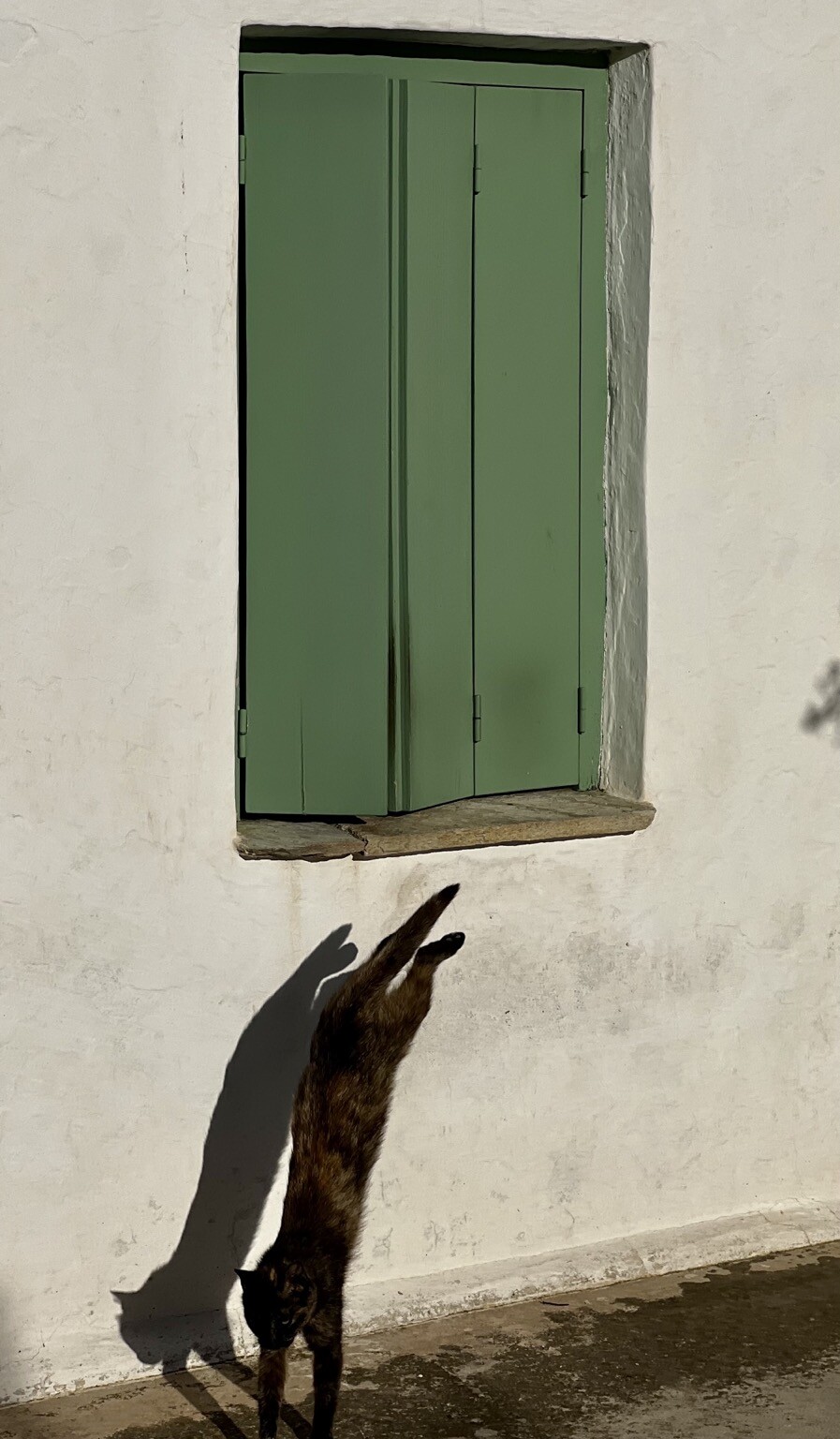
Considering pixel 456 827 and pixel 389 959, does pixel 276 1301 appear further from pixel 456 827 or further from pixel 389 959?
pixel 456 827

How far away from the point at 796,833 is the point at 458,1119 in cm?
148

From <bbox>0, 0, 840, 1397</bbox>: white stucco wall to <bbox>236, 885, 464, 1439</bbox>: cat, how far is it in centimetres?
44

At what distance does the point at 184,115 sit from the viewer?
493cm

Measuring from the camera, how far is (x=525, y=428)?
568 centimetres

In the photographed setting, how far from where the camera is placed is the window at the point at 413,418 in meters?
5.31

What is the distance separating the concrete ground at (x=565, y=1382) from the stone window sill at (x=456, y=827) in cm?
141

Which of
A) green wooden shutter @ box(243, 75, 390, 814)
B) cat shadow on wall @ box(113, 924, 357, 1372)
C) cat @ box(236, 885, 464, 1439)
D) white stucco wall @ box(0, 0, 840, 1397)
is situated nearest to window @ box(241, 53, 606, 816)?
green wooden shutter @ box(243, 75, 390, 814)

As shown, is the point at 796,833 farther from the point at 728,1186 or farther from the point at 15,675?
the point at 15,675

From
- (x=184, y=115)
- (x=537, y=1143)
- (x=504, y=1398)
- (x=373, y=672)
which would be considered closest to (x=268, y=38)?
(x=184, y=115)

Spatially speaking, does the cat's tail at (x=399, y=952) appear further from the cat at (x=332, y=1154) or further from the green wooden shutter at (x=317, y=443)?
the green wooden shutter at (x=317, y=443)

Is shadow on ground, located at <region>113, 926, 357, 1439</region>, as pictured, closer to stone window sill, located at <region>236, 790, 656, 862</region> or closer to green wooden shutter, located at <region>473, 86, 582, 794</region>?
stone window sill, located at <region>236, 790, 656, 862</region>

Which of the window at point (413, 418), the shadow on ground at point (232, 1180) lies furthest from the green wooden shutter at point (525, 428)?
the shadow on ground at point (232, 1180)

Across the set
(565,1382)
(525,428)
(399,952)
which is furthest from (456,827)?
(565,1382)

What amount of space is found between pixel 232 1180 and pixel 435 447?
88.1 inches
